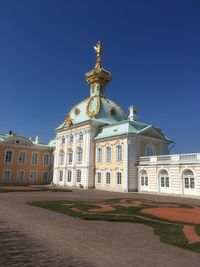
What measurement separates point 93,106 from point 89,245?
36618mm

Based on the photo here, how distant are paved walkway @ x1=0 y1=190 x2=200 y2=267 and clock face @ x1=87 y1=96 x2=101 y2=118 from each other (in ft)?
105

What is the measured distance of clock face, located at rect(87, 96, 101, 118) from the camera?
137ft

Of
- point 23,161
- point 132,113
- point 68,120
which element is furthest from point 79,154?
point 23,161

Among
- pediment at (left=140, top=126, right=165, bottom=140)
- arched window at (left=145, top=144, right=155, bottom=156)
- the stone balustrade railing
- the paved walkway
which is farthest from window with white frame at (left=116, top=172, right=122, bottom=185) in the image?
the paved walkway

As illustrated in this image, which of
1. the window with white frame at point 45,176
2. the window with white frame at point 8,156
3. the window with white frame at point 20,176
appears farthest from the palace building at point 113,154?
the window with white frame at point 8,156

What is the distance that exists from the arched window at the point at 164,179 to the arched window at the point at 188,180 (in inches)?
95.0

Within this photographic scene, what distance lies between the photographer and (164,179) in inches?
1136

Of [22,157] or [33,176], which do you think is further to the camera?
[33,176]

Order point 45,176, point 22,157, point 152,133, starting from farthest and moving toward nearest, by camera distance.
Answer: point 45,176
point 22,157
point 152,133

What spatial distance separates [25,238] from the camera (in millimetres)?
7445

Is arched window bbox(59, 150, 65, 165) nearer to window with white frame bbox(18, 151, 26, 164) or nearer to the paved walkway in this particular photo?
window with white frame bbox(18, 151, 26, 164)

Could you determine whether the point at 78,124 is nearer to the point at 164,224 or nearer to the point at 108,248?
the point at 164,224

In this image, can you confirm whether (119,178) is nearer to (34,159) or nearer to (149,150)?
(149,150)

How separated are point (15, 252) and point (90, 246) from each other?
2034 millimetres
